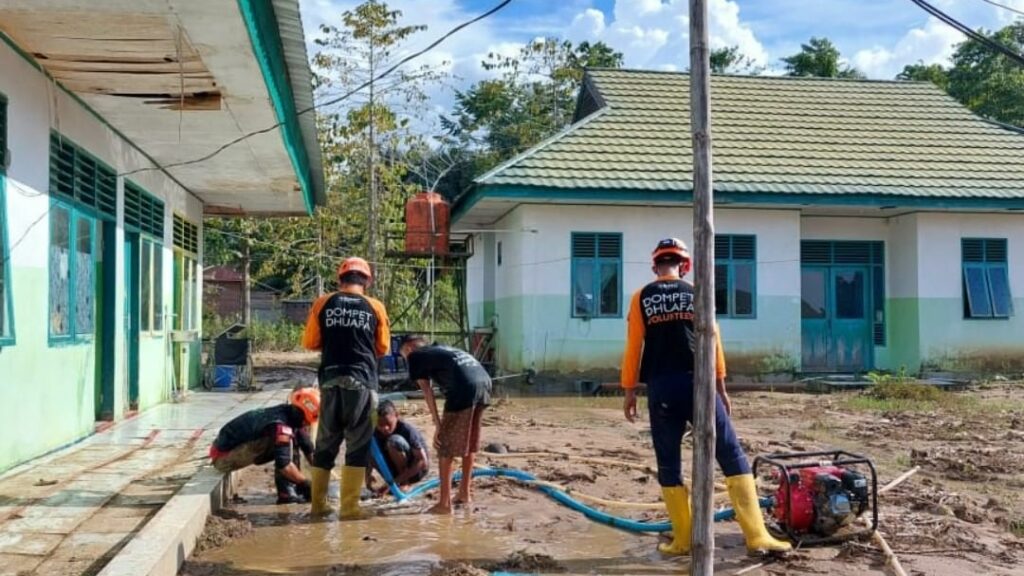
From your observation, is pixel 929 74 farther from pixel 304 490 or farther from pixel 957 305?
pixel 304 490

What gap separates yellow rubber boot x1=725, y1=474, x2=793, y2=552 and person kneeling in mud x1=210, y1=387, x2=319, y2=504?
10.5ft

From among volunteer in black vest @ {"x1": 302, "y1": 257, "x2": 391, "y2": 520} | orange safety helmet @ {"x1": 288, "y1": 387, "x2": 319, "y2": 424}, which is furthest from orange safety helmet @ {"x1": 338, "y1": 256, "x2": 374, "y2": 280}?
orange safety helmet @ {"x1": 288, "y1": 387, "x2": 319, "y2": 424}

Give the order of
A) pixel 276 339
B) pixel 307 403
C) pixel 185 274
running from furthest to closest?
pixel 276 339 < pixel 185 274 < pixel 307 403

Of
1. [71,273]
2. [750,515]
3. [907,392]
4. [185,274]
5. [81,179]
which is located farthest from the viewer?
[185,274]

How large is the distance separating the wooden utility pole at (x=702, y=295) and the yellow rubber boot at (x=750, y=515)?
129 centimetres

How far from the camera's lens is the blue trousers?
17.3 feet

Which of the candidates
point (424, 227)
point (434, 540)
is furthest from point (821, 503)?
point (424, 227)

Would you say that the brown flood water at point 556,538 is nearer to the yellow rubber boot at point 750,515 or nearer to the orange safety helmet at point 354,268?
the yellow rubber boot at point 750,515

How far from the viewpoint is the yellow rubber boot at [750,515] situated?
17.3 ft

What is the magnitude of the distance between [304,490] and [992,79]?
35399 millimetres


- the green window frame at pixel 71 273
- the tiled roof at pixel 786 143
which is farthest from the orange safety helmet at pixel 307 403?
the tiled roof at pixel 786 143

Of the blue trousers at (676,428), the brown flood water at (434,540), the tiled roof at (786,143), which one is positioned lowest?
the brown flood water at (434,540)

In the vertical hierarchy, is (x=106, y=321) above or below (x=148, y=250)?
below

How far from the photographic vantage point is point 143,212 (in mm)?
11680
